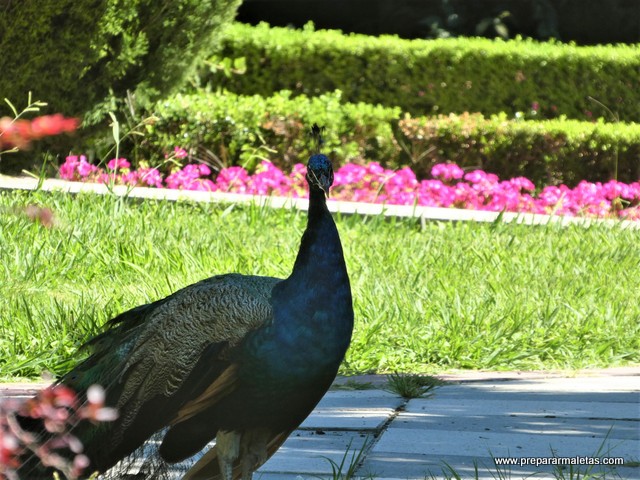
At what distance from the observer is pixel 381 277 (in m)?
6.14

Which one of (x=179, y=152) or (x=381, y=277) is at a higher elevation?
(x=381, y=277)

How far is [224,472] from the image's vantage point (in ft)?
10.9

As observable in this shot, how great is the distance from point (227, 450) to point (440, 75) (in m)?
8.82

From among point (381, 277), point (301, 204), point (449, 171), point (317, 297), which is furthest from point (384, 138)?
point (317, 297)

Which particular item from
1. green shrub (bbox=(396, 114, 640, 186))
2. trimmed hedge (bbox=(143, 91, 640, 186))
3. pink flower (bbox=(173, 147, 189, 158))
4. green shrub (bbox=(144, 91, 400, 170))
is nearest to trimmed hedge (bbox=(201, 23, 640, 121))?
trimmed hedge (bbox=(143, 91, 640, 186))

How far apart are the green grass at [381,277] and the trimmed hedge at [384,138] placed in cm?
188

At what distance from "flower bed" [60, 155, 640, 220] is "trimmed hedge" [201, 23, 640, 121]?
8.58 feet

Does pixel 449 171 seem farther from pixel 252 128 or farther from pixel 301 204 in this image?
pixel 301 204

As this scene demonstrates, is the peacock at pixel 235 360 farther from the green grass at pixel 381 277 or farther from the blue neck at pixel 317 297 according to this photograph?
the green grass at pixel 381 277

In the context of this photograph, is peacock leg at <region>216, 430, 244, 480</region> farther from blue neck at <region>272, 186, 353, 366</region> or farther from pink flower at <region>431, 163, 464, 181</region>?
pink flower at <region>431, 163, 464, 181</region>

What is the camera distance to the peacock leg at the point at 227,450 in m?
3.32

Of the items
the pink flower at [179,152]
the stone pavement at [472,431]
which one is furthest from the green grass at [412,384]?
the pink flower at [179,152]

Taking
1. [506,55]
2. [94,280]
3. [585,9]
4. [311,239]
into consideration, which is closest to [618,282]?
[94,280]

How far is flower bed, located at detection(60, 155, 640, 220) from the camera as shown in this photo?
8469 mm
